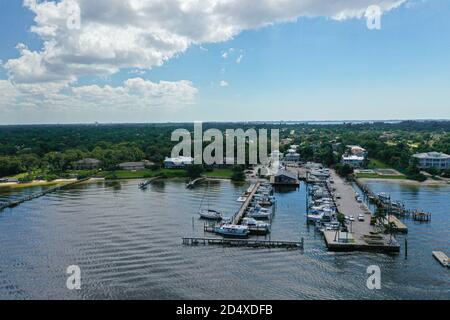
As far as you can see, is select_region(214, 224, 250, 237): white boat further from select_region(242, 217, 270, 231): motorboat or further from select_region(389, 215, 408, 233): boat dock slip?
select_region(389, 215, 408, 233): boat dock slip

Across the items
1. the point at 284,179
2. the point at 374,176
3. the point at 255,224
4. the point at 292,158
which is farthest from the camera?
the point at 292,158

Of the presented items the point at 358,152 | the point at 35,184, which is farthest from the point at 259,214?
the point at 358,152

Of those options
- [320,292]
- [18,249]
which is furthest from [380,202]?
[18,249]

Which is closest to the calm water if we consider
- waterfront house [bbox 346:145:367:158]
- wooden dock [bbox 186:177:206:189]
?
wooden dock [bbox 186:177:206:189]

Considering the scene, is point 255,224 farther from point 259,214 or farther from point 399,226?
point 399,226

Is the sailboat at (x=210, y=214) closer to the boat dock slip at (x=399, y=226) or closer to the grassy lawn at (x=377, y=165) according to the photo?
the boat dock slip at (x=399, y=226)
